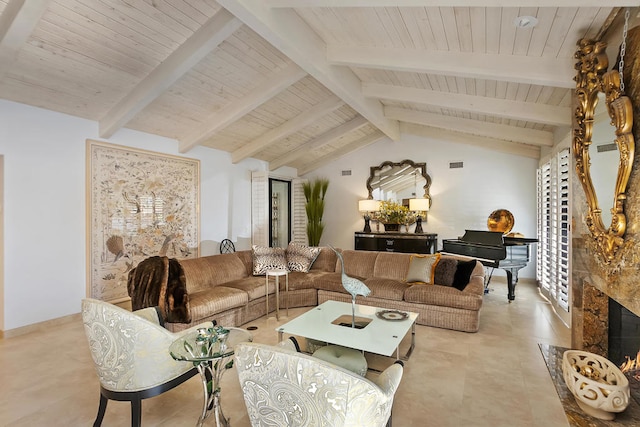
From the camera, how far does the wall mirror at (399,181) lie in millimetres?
6789

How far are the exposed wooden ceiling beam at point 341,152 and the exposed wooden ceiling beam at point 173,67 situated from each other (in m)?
4.48

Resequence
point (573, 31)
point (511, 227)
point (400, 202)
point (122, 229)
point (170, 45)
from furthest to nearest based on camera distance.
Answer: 1. point (400, 202)
2. point (511, 227)
3. point (122, 229)
4. point (170, 45)
5. point (573, 31)

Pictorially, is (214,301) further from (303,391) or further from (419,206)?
(419,206)

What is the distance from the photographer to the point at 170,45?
3.19 meters

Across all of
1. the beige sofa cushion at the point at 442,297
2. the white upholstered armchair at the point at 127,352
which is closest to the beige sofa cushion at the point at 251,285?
the beige sofa cushion at the point at 442,297

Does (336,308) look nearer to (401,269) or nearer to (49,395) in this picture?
(401,269)

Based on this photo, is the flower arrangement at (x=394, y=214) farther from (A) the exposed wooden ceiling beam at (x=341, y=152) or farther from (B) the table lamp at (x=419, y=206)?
(A) the exposed wooden ceiling beam at (x=341, y=152)

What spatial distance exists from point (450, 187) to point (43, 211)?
6489 mm

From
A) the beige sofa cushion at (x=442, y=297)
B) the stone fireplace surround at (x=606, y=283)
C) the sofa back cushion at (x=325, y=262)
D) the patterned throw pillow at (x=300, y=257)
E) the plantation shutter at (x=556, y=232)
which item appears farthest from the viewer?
the sofa back cushion at (x=325, y=262)

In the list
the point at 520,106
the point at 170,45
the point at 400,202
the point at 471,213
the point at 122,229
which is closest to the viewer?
the point at 170,45

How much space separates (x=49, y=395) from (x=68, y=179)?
8.30 feet

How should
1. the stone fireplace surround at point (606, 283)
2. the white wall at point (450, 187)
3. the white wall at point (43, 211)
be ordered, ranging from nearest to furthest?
the stone fireplace surround at point (606, 283) → the white wall at point (43, 211) → the white wall at point (450, 187)

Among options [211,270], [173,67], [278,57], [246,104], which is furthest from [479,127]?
[211,270]

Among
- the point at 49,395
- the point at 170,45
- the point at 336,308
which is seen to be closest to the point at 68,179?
the point at 170,45
